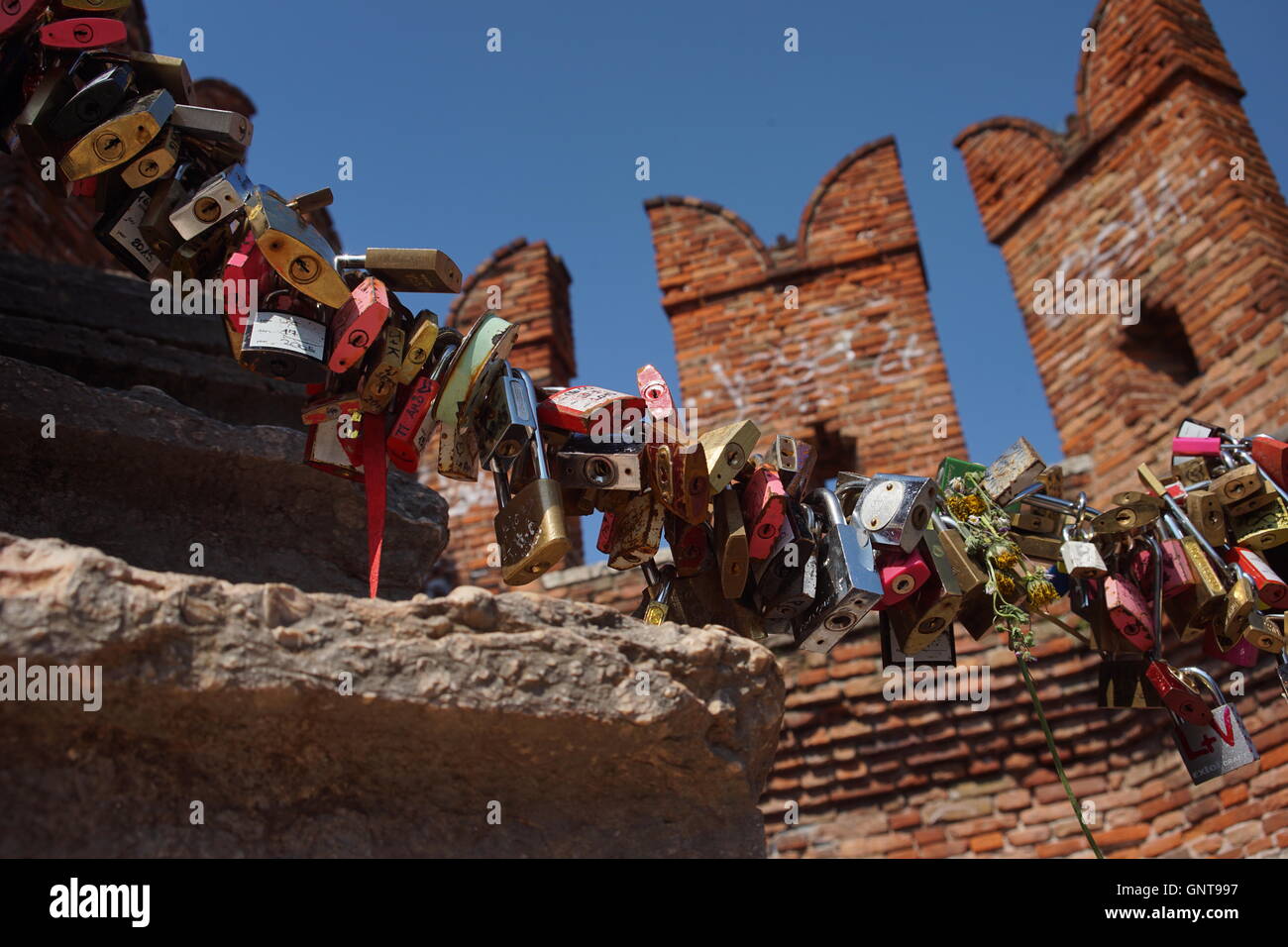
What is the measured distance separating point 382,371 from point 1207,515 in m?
1.82

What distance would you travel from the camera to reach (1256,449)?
9.22 feet

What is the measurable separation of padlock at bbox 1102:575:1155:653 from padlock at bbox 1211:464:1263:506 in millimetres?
354

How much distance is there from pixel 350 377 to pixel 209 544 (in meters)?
0.39

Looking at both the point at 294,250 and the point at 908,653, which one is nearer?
the point at 294,250

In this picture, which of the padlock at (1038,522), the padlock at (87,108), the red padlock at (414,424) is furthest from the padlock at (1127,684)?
the padlock at (87,108)

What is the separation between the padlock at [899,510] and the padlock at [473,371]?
2.14 ft

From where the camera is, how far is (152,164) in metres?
2.12

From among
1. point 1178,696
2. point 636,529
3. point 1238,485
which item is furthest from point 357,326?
point 1238,485

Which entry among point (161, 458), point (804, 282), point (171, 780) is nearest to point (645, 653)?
point (171, 780)

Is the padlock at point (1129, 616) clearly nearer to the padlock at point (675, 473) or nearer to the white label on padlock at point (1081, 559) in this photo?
the white label on padlock at point (1081, 559)

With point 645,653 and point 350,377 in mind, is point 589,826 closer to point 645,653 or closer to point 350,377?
point 645,653

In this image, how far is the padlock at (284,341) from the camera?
1970mm

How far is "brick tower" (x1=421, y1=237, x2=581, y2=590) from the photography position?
6906 millimetres

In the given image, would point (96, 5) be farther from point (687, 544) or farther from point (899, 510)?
point (899, 510)
